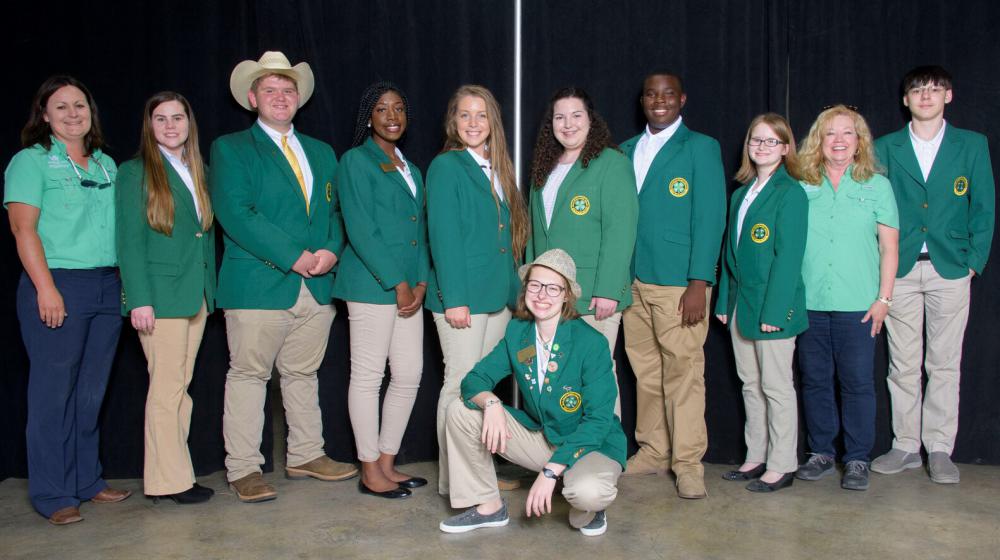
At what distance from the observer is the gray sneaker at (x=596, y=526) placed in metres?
2.93

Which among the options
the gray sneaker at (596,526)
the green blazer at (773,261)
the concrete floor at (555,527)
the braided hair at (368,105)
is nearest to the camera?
the concrete floor at (555,527)

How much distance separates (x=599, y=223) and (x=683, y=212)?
36cm

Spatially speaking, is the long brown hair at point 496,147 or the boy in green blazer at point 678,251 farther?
the boy in green blazer at point 678,251

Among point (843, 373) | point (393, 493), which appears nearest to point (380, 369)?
point (393, 493)

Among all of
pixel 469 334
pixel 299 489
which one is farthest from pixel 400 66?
pixel 299 489

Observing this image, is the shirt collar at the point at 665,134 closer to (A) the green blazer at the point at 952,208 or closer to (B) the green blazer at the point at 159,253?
(A) the green blazer at the point at 952,208

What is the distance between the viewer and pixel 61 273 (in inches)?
124

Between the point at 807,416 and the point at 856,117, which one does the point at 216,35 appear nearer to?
the point at 856,117

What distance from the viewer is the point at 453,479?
2.97m

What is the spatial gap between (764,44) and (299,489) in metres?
2.68

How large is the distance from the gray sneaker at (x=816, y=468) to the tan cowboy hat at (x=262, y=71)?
2566 mm

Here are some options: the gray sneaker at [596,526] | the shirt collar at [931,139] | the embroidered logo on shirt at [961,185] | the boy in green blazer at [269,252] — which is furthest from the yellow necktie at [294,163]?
the embroidered logo on shirt at [961,185]

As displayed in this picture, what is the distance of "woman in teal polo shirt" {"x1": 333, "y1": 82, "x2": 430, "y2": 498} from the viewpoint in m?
3.29

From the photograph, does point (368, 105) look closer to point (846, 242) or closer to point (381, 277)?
point (381, 277)
